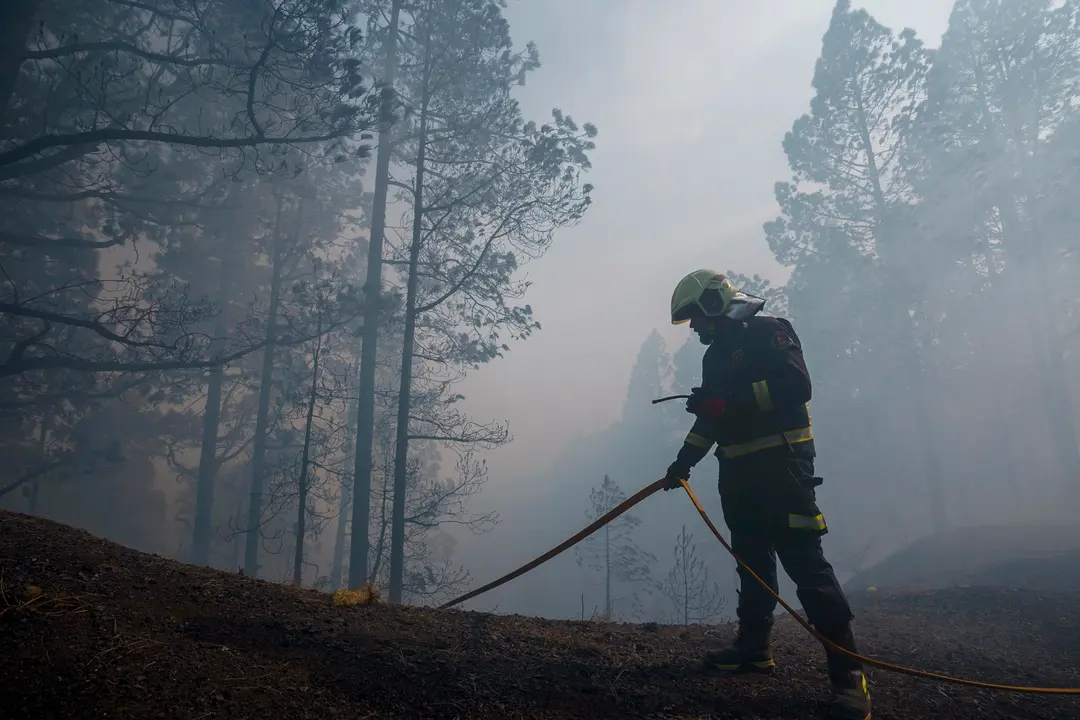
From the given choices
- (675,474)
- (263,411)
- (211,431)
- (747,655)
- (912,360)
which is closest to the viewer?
(747,655)

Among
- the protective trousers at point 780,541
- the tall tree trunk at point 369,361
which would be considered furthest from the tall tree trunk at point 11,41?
the protective trousers at point 780,541

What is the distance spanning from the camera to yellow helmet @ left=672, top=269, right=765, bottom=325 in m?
4.02

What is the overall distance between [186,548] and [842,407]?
35425 mm

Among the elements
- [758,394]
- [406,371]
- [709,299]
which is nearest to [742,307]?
[709,299]

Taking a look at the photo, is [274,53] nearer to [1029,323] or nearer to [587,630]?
[587,630]

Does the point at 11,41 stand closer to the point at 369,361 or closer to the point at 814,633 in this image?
Answer: the point at 369,361

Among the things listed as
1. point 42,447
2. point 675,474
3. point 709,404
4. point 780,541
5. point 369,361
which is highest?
point 369,361

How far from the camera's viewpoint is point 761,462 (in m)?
3.67

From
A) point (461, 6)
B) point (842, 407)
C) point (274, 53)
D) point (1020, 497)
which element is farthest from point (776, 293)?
point (274, 53)

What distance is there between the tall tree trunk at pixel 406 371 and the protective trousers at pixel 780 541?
9087mm

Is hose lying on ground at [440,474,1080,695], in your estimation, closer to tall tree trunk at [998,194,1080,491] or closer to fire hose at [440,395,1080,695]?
fire hose at [440,395,1080,695]

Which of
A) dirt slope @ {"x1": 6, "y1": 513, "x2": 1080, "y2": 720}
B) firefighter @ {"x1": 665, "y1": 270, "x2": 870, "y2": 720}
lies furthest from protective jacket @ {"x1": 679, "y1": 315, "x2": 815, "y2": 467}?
dirt slope @ {"x1": 6, "y1": 513, "x2": 1080, "y2": 720}

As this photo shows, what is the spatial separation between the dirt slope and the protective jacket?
1454 millimetres

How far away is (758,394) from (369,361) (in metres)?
12.0
